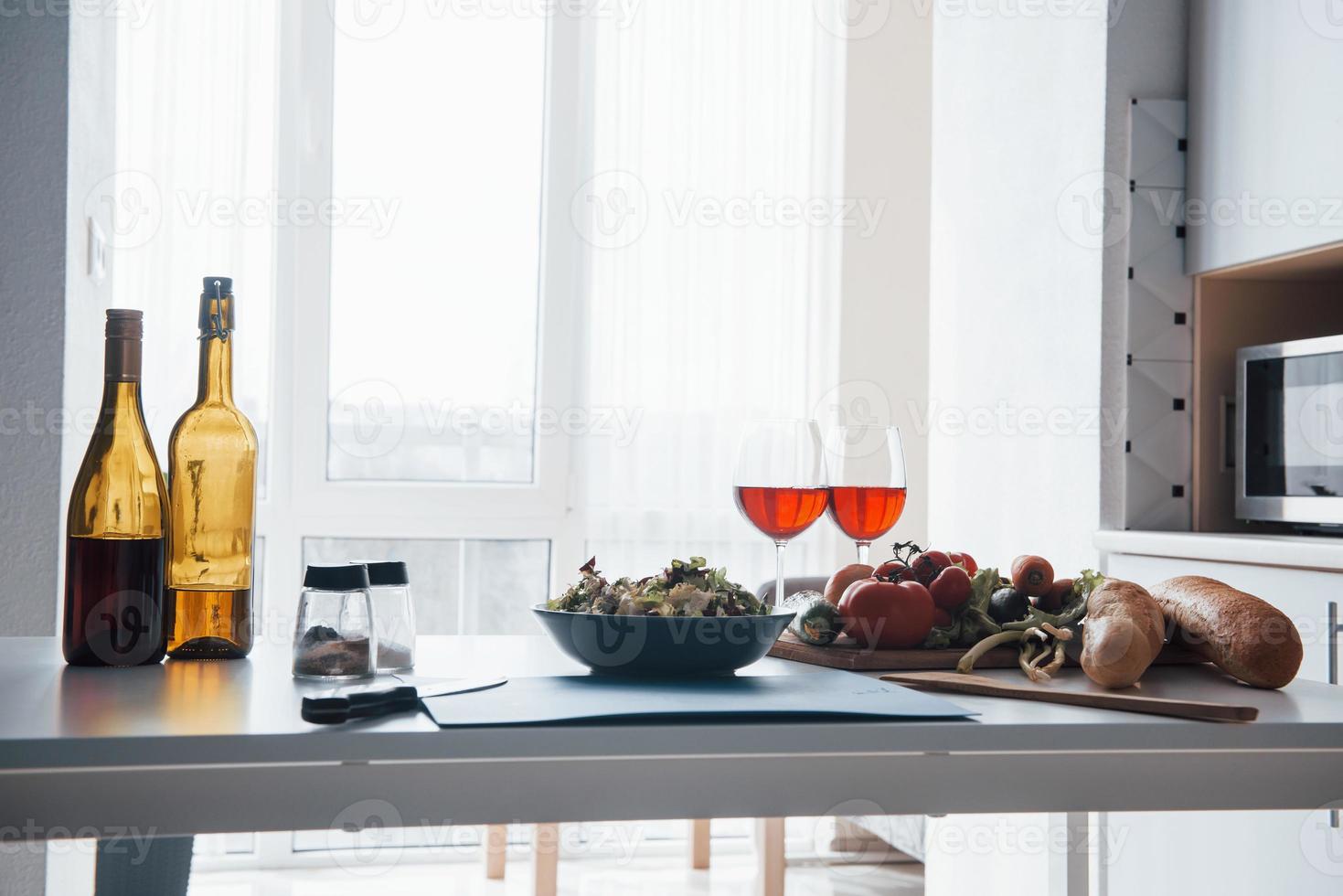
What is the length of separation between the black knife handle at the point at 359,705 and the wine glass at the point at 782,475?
0.38 m

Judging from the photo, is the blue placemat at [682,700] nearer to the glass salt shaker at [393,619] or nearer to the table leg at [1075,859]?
the glass salt shaker at [393,619]

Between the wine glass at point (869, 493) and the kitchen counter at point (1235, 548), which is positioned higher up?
the wine glass at point (869, 493)

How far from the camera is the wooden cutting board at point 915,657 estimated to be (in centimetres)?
101

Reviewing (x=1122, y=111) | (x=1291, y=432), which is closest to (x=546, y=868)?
(x=1291, y=432)

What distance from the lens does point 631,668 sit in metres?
0.94

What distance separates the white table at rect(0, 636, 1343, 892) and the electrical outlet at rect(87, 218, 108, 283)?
1576 mm

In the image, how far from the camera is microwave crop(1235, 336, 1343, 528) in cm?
188

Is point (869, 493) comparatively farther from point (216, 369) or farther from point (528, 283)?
point (528, 283)

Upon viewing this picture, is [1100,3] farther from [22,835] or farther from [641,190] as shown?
[22,835]

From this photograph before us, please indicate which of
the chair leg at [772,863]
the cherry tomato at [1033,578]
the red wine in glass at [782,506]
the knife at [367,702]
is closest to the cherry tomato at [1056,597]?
the cherry tomato at [1033,578]

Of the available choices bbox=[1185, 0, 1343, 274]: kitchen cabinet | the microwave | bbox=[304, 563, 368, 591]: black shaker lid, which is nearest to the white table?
bbox=[304, 563, 368, 591]: black shaker lid

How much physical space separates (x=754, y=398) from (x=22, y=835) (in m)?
3.05

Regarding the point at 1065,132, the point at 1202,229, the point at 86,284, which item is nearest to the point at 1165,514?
the point at 1202,229

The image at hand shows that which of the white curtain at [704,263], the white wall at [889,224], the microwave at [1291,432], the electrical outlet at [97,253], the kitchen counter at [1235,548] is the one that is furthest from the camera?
the white wall at [889,224]
